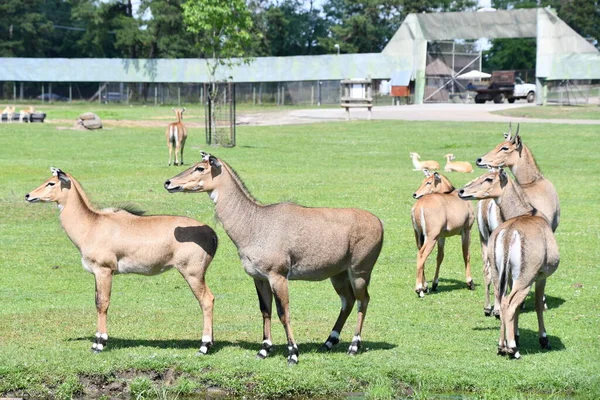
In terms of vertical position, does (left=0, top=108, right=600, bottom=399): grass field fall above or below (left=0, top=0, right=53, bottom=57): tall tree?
below

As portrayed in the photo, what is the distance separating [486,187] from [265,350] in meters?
3.80

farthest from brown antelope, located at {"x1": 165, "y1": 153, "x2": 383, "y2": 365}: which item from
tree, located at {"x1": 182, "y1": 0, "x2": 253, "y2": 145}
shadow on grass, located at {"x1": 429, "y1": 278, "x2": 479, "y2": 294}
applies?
tree, located at {"x1": 182, "y1": 0, "x2": 253, "y2": 145}

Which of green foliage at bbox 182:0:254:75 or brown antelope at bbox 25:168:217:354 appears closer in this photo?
brown antelope at bbox 25:168:217:354

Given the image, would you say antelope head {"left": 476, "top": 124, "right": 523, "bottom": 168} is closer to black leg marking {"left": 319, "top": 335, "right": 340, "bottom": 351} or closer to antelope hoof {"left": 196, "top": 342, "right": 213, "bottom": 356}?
black leg marking {"left": 319, "top": 335, "right": 340, "bottom": 351}

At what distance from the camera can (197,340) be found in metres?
12.1

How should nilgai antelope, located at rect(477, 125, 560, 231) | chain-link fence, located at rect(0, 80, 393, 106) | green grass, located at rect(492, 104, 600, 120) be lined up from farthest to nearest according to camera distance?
chain-link fence, located at rect(0, 80, 393, 106)
green grass, located at rect(492, 104, 600, 120)
nilgai antelope, located at rect(477, 125, 560, 231)

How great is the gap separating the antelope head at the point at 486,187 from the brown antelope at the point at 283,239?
5.71 feet

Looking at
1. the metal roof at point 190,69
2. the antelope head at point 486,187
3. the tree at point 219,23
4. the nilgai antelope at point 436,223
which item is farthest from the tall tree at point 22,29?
the antelope head at point 486,187

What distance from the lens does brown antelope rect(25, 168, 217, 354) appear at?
11.4 m

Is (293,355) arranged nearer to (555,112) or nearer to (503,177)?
(503,177)

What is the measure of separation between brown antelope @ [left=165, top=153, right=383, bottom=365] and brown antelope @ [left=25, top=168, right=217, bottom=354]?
449mm

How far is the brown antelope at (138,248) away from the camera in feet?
37.2

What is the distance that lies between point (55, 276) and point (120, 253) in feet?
18.2

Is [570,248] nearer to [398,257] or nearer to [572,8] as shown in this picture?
[398,257]
